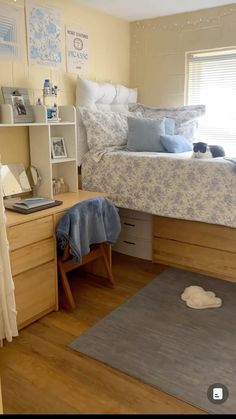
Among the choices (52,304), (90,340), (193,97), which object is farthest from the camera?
(193,97)

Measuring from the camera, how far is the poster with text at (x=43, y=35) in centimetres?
268

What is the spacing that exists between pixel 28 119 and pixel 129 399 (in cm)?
188

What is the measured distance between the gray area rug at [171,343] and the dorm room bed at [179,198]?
361 mm

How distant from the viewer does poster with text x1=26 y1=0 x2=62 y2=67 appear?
106 inches

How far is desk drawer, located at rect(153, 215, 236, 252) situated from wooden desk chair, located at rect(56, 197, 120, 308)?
0.63 metres

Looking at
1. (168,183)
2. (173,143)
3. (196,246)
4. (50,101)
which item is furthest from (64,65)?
(196,246)

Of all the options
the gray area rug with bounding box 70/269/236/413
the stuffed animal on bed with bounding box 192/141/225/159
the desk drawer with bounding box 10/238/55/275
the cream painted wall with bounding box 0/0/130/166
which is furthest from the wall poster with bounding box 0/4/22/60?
the gray area rug with bounding box 70/269/236/413

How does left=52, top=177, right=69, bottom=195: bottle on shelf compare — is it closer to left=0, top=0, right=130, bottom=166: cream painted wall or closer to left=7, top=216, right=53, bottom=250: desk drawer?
left=0, top=0, right=130, bottom=166: cream painted wall

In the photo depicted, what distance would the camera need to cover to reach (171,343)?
2104 millimetres

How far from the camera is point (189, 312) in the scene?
244 cm

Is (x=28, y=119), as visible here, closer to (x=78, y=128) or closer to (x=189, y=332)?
(x=78, y=128)

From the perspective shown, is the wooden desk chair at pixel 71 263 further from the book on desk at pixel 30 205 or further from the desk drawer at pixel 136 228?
the desk drawer at pixel 136 228

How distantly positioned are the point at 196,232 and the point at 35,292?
140 centimetres

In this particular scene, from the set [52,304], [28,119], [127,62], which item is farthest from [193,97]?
[52,304]
